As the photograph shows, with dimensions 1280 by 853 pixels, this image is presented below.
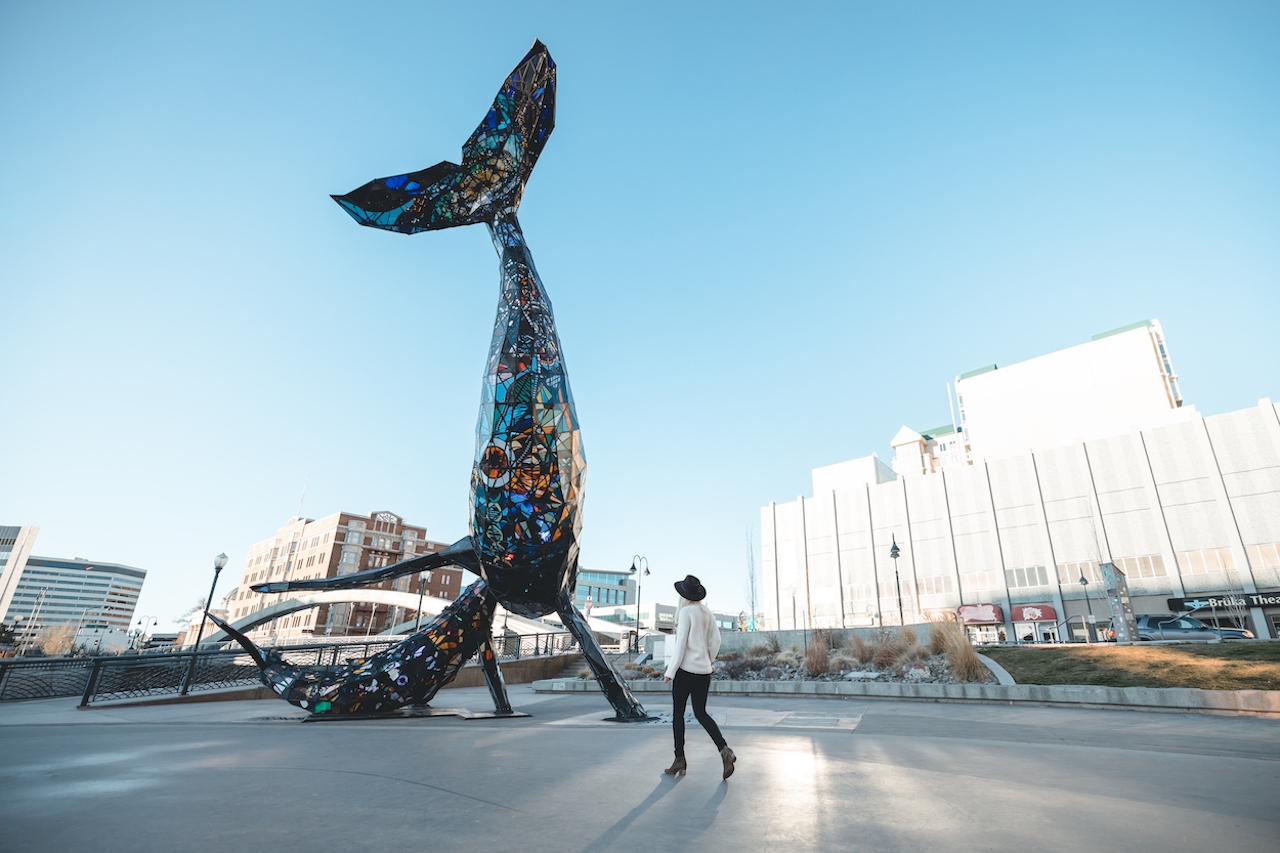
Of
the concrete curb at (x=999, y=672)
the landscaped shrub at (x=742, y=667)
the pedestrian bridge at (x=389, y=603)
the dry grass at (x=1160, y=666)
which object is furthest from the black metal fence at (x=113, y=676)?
the pedestrian bridge at (x=389, y=603)

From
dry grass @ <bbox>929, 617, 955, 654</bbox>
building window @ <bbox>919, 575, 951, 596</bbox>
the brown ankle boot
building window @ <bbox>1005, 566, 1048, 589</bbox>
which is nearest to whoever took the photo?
the brown ankle boot

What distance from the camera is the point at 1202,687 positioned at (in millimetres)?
9570

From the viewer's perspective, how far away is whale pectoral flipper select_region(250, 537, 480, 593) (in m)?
8.71

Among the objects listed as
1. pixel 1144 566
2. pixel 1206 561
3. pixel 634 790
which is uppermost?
pixel 1206 561

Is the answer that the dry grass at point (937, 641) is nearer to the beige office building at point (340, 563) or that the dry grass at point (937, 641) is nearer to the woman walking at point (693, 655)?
the woman walking at point (693, 655)

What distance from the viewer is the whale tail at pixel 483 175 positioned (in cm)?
870

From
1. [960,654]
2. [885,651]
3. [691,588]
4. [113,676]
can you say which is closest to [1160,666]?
[960,654]

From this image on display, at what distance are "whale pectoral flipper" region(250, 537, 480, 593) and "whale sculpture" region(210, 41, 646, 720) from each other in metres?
0.03

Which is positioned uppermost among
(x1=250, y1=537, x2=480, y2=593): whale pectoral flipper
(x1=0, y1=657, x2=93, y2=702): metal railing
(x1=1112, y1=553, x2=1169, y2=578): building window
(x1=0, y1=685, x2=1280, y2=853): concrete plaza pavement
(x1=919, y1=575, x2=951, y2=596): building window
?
(x1=1112, y1=553, x2=1169, y2=578): building window

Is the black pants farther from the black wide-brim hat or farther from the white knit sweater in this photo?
the black wide-brim hat

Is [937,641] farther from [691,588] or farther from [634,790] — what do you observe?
[634,790]

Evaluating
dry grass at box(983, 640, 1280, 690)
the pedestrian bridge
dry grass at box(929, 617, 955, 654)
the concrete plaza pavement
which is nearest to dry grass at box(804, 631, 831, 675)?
dry grass at box(929, 617, 955, 654)

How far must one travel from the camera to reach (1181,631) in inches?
899

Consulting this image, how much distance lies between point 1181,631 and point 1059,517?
2567cm
